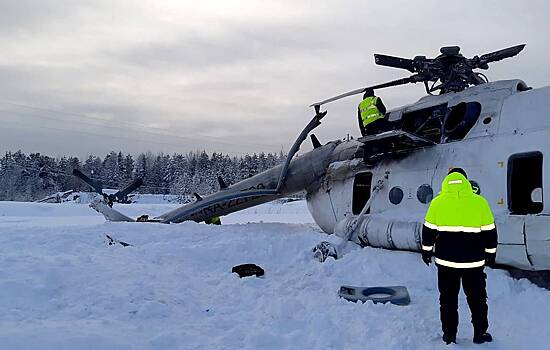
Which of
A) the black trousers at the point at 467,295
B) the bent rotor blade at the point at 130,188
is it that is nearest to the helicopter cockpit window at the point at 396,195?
the black trousers at the point at 467,295

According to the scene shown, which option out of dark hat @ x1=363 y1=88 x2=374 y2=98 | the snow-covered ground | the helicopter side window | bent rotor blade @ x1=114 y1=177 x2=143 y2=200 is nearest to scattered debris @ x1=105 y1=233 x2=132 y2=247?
the snow-covered ground

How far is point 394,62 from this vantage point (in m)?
9.41

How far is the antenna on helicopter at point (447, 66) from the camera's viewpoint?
9.12 metres

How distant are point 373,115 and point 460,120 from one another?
1.75 metres

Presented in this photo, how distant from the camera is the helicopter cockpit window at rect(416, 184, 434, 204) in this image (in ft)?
27.7

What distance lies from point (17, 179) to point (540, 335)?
8023 centimetres

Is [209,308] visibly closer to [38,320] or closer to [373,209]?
[38,320]

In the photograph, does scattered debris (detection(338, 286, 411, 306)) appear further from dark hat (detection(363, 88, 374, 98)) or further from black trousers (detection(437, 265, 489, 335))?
dark hat (detection(363, 88, 374, 98))

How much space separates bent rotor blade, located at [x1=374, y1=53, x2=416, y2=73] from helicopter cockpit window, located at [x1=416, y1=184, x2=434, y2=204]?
2595 millimetres

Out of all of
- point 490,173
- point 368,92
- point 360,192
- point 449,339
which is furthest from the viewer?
point 360,192

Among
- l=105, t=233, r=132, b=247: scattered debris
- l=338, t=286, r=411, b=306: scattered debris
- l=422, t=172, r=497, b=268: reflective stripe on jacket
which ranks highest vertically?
l=422, t=172, r=497, b=268: reflective stripe on jacket

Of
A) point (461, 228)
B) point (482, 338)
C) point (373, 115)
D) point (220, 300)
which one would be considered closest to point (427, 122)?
point (373, 115)

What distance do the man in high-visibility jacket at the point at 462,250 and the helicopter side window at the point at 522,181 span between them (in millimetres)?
2712

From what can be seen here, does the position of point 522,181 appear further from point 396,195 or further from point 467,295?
point 467,295
